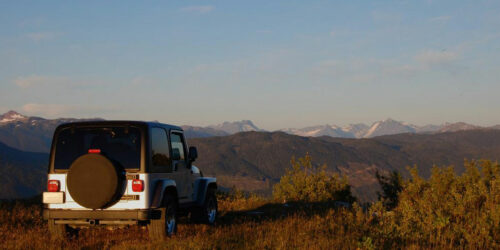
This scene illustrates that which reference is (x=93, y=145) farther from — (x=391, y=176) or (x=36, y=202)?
(x=391, y=176)

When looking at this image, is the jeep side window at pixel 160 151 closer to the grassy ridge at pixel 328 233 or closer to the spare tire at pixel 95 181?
the spare tire at pixel 95 181

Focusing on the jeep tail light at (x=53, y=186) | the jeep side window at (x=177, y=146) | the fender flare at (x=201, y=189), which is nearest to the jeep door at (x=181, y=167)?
the jeep side window at (x=177, y=146)

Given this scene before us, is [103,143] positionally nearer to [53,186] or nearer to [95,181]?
[95,181]

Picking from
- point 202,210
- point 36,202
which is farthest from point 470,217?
point 36,202

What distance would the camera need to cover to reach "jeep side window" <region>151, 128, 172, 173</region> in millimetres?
8945

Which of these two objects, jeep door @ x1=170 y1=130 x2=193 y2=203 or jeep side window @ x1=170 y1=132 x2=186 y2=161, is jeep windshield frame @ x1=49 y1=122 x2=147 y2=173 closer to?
jeep door @ x1=170 y1=130 x2=193 y2=203

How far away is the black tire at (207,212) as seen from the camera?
439 inches

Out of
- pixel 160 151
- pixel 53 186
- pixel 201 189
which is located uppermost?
pixel 160 151

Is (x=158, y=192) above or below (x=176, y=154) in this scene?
below

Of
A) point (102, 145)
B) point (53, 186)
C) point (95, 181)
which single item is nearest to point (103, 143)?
point (102, 145)

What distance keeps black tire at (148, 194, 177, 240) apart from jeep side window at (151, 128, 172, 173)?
570 mm

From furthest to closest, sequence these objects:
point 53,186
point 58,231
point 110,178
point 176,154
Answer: point 176,154 → point 58,231 → point 53,186 → point 110,178

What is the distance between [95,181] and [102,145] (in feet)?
2.36

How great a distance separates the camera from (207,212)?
37.3ft
